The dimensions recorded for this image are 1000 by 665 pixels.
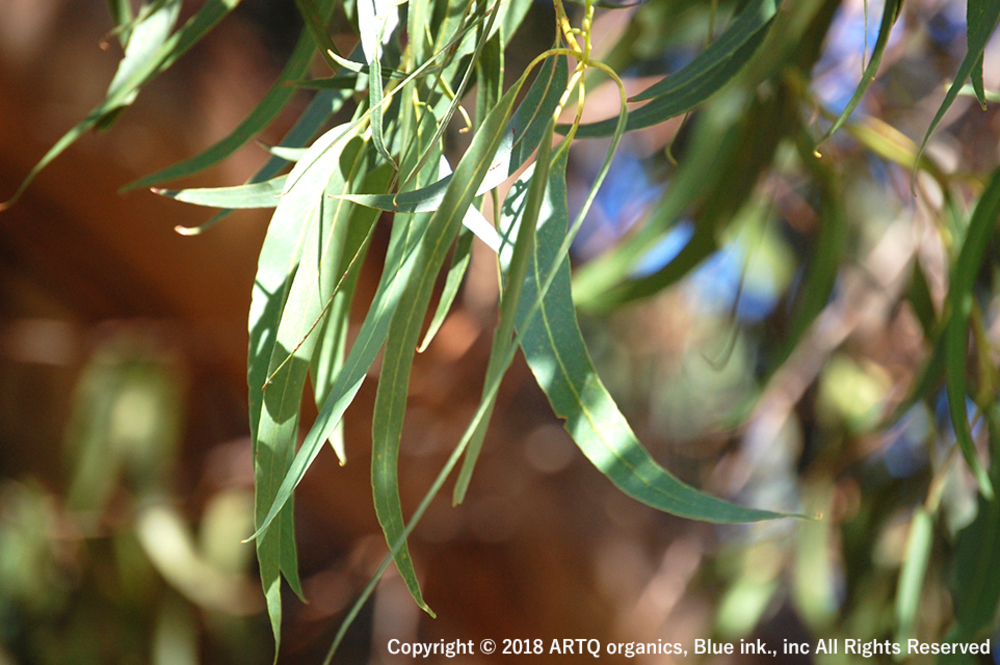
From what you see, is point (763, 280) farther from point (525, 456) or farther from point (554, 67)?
point (554, 67)

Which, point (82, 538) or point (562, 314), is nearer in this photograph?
point (562, 314)

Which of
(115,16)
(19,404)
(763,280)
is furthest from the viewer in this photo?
(19,404)

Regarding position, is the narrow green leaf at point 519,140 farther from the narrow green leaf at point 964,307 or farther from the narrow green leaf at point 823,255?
the narrow green leaf at point 823,255

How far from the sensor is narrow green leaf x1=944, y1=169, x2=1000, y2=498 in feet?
1.24

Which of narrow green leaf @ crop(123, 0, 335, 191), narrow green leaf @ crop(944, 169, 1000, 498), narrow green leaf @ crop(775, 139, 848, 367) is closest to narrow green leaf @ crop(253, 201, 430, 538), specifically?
narrow green leaf @ crop(123, 0, 335, 191)

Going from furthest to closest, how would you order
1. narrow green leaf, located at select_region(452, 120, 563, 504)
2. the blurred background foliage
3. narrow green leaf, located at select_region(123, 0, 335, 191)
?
the blurred background foliage
narrow green leaf, located at select_region(123, 0, 335, 191)
narrow green leaf, located at select_region(452, 120, 563, 504)

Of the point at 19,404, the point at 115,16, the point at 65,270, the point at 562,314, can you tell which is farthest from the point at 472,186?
the point at 19,404

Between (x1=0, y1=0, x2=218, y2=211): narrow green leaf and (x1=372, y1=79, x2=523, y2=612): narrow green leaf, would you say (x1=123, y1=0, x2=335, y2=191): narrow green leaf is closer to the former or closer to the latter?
(x1=0, y1=0, x2=218, y2=211): narrow green leaf

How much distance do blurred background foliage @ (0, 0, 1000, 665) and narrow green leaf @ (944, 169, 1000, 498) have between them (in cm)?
16

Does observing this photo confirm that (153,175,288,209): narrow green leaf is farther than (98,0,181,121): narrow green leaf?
No

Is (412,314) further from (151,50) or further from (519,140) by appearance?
(151,50)

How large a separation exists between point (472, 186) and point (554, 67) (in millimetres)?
73

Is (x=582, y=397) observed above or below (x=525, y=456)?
above

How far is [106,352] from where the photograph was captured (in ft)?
3.55
